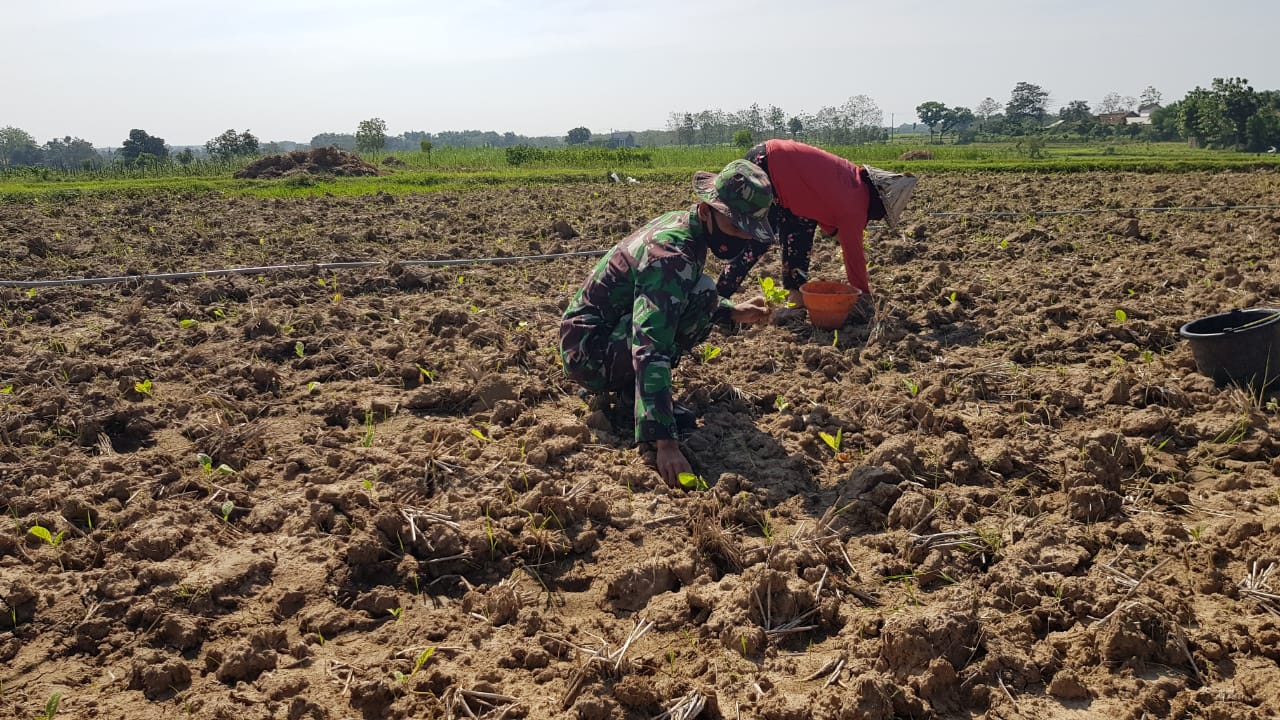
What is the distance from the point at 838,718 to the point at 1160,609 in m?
1.08

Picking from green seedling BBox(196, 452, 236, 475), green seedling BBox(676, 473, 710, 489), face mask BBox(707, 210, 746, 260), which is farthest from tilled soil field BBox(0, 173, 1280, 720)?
face mask BBox(707, 210, 746, 260)

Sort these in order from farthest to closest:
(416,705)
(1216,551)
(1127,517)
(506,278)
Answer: (506,278) → (1127,517) → (1216,551) → (416,705)

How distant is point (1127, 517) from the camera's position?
308 centimetres

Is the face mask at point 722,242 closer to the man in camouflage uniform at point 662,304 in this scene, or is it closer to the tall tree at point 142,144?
the man in camouflage uniform at point 662,304

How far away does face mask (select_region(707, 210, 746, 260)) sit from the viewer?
379 cm

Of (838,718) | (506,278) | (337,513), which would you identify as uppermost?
(506,278)

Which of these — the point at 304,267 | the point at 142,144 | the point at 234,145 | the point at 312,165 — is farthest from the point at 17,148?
the point at 304,267

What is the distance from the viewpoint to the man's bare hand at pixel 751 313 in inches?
160

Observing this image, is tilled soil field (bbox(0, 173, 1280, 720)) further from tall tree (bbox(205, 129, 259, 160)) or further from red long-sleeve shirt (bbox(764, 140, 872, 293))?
tall tree (bbox(205, 129, 259, 160))

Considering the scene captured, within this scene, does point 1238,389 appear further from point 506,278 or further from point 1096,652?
point 506,278

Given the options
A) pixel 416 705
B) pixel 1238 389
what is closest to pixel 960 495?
pixel 1238 389

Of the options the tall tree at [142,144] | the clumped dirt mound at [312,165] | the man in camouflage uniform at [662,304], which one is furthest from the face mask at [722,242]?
the tall tree at [142,144]

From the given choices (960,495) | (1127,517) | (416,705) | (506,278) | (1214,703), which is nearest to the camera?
(1214,703)

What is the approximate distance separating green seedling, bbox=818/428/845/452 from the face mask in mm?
1007
